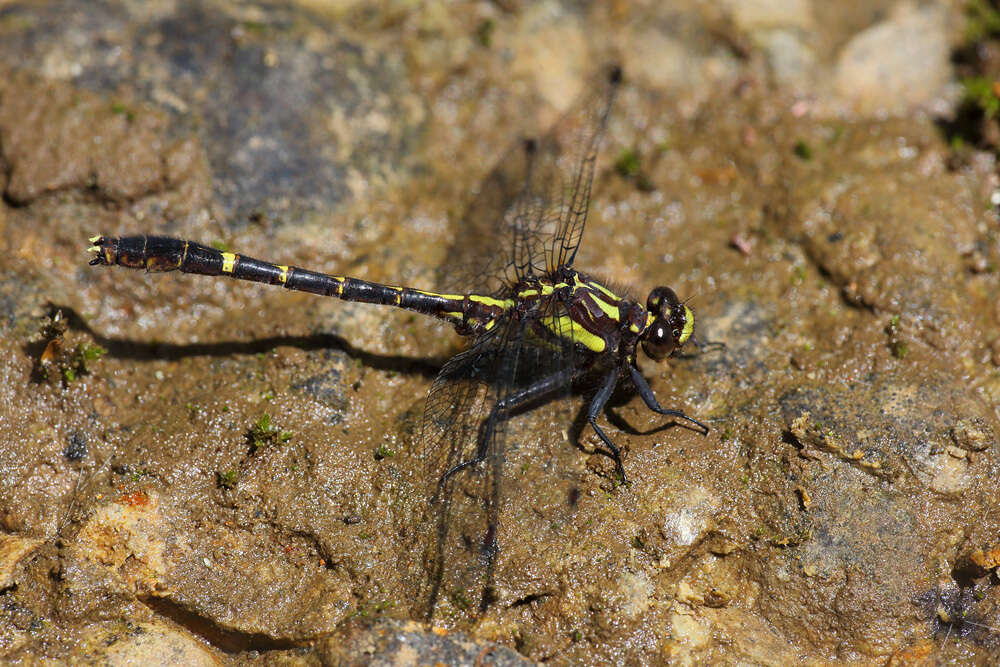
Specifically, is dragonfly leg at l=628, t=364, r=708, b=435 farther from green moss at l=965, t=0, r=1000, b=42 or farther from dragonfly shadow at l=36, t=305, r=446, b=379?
green moss at l=965, t=0, r=1000, b=42

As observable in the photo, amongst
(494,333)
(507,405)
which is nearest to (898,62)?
(494,333)

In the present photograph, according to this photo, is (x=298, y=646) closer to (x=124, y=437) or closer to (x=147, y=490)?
(x=147, y=490)

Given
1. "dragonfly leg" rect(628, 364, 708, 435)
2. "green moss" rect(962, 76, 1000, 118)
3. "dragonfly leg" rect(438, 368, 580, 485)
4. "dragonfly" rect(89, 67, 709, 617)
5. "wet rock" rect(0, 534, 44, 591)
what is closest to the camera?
"wet rock" rect(0, 534, 44, 591)

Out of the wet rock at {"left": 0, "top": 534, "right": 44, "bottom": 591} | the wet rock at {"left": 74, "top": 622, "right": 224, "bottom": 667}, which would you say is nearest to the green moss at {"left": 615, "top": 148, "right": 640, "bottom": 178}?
the wet rock at {"left": 74, "top": 622, "right": 224, "bottom": 667}

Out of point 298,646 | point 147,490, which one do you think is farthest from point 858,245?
point 147,490

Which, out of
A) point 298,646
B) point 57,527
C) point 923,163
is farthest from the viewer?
point 923,163

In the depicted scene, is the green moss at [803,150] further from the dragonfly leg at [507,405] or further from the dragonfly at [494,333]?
the dragonfly leg at [507,405]

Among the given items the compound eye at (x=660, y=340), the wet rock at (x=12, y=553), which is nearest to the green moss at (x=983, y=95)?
the compound eye at (x=660, y=340)
